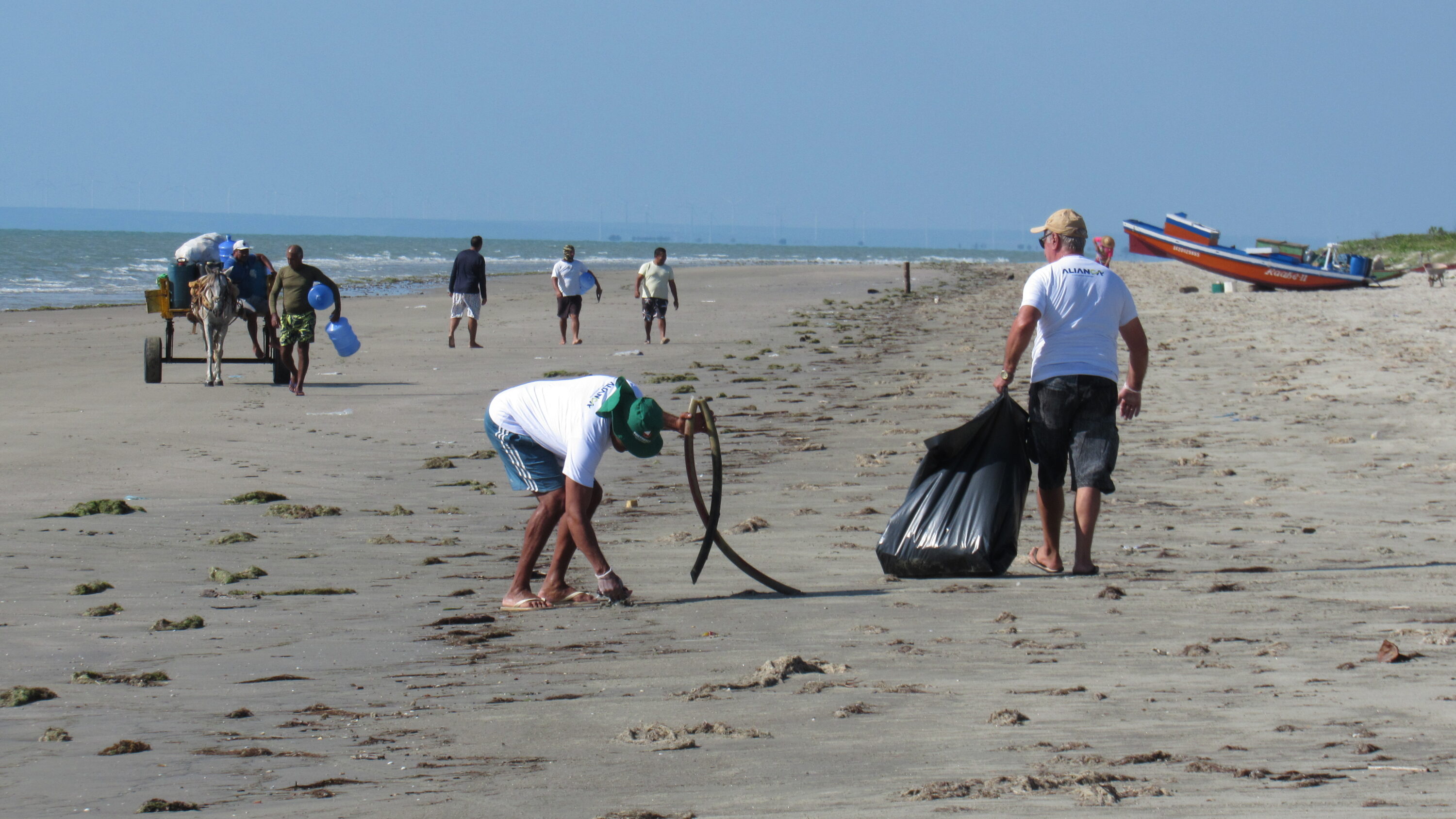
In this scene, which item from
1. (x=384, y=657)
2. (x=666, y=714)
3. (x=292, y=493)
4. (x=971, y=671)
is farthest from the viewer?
(x=292, y=493)

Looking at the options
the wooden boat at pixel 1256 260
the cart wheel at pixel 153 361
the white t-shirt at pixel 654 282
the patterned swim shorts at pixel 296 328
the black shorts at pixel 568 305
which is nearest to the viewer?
the patterned swim shorts at pixel 296 328

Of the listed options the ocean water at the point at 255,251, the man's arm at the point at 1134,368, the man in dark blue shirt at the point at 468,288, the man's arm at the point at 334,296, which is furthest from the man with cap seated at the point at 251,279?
the ocean water at the point at 255,251

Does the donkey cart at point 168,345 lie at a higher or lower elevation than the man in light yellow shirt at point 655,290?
lower

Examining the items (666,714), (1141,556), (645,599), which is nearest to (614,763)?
(666,714)

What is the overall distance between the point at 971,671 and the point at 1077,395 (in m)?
1.93

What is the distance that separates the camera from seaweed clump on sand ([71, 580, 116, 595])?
6094 mm

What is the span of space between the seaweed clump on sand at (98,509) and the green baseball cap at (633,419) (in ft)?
13.4

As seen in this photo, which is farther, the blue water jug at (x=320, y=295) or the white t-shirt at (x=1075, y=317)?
the blue water jug at (x=320, y=295)

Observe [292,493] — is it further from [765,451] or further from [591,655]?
[591,655]

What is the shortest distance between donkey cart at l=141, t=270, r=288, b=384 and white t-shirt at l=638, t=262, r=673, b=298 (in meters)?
Answer: 5.59

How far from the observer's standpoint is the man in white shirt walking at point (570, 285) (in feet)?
63.0

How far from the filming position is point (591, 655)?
509 cm

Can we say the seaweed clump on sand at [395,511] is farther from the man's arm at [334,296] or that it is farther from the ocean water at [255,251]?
the ocean water at [255,251]

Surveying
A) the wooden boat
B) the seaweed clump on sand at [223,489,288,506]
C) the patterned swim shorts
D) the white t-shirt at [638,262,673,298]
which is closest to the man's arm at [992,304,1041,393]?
the seaweed clump on sand at [223,489,288,506]
